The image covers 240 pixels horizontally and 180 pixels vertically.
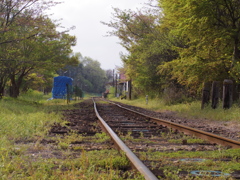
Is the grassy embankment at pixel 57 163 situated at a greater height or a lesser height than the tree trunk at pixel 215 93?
lesser

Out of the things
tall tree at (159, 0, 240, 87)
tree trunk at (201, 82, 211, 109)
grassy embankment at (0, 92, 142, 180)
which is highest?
tall tree at (159, 0, 240, 87)

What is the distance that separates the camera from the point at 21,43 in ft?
67.9

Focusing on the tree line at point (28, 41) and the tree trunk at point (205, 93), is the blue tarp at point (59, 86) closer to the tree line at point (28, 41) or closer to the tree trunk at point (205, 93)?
the tree line at point (28, 41)

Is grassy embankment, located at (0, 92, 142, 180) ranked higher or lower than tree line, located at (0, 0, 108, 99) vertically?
lower

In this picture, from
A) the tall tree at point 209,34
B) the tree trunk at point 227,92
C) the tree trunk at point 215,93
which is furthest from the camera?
the tree trunk at point 215,93

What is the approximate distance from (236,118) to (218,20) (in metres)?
4.61

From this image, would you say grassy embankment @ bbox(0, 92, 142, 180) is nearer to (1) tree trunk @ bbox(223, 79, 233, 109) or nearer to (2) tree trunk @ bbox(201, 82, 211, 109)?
(1) tree trunk @ bbox(223, 79, 233, 109)

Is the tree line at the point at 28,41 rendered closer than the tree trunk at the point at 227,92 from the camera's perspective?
No

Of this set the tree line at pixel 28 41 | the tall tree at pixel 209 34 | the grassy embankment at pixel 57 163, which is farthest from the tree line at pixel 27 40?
the grassy embankment at pixel 57 163

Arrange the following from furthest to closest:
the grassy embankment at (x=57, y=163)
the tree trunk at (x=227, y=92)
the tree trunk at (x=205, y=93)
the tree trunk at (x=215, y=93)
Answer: the tree trunk at (x=205, y=93)
the tree trunk at (x=215, y=93)
the tree trunk at (x=227, y=92)
the grassy embankment at (x=57, y=163)

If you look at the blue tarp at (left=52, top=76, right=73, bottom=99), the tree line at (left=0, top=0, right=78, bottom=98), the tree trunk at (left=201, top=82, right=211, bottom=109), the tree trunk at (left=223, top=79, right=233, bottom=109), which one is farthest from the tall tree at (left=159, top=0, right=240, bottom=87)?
the blue tarp at (left=52, top=76, right=73, bottom=99)

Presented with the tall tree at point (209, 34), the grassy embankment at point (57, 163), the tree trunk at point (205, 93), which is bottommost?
the grassy embankment at point (57, 163)

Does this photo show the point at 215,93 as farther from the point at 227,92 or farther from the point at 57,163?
the point at 57,163

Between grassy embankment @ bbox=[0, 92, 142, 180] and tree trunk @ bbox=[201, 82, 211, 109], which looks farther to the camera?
tree trunk @ bbox=[201, 82, 211, 109]
